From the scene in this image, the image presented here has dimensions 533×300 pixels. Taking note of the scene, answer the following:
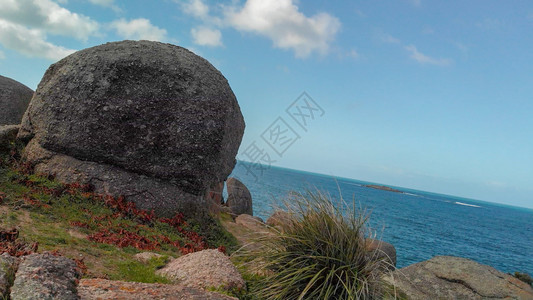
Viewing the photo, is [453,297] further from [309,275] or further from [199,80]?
[199,80]

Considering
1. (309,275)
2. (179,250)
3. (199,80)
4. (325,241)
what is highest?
(199,80)

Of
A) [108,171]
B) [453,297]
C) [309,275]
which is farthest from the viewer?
[108,171]

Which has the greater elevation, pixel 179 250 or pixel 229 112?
pixel 229 112

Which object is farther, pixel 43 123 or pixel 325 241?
pixel 43 123

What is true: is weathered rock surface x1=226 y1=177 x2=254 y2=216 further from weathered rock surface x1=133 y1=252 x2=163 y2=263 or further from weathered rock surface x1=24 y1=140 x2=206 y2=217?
weathered rock surface x1=133 y1=252 x2=163 y2=263

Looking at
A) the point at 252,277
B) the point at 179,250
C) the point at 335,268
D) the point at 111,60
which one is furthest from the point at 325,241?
the point at 111,60

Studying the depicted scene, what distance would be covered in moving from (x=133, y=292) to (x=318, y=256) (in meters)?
2.85

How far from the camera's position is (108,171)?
1270cm

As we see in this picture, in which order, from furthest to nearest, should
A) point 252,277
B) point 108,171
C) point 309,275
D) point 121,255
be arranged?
point 108,171 → point 121,255 → point 252,277 → point 309,275

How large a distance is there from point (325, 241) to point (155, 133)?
26.7 feet

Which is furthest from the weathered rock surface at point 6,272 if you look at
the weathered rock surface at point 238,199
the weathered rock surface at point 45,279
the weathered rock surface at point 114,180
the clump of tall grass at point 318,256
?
the weathered rock surface at point 238,199

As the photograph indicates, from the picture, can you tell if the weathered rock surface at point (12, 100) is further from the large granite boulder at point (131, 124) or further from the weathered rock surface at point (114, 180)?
the weathered rock surface at point (114, 180)

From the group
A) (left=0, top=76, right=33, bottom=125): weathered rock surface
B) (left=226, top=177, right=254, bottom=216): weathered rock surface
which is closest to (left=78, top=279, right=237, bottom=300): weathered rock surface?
(left=0, top=76, right=33, bottom=125): weathered rock surface

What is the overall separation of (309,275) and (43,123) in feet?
36.4
